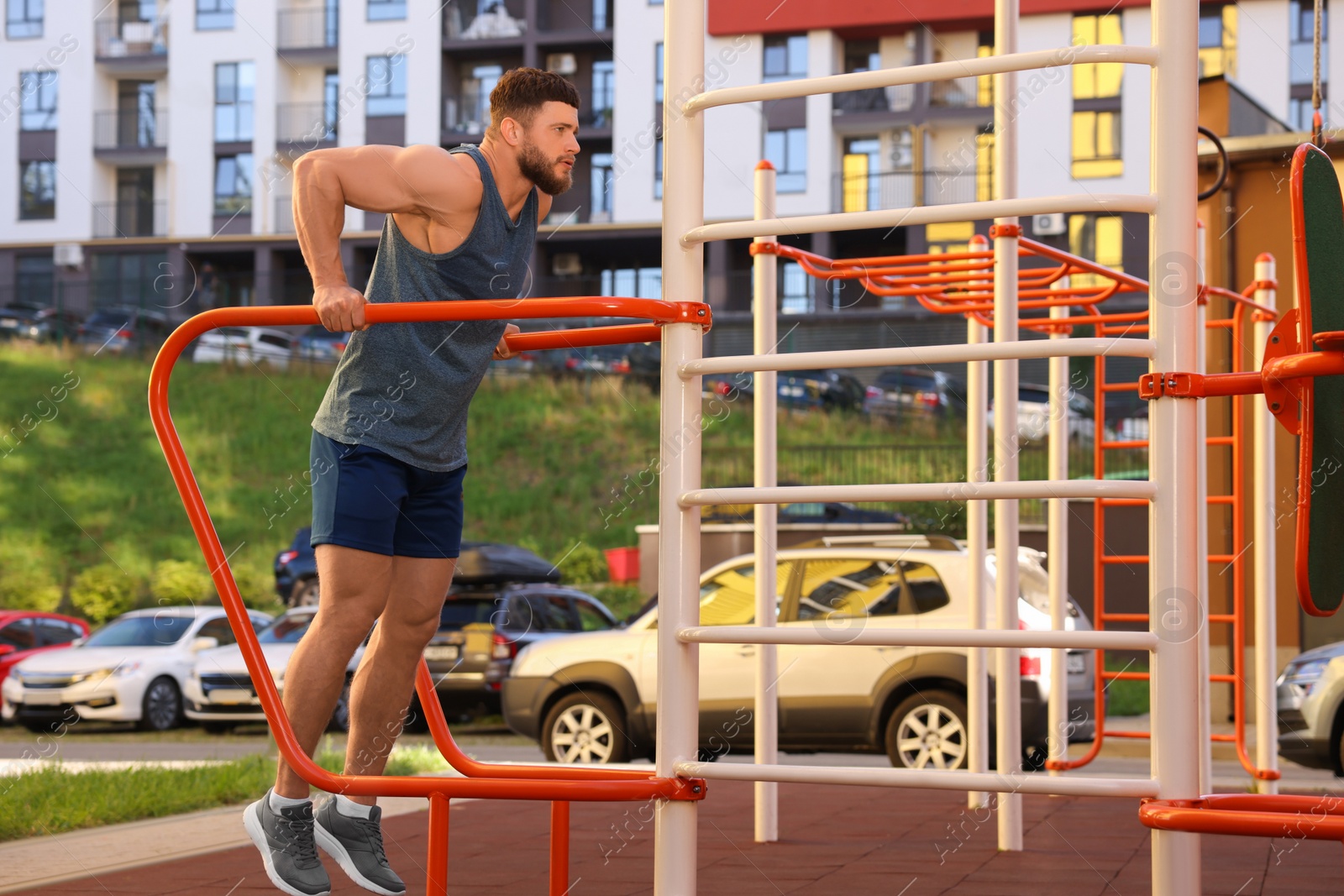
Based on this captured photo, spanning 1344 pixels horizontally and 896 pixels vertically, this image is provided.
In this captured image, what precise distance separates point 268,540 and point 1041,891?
2190 centimetres

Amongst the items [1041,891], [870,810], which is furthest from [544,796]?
[870,810]

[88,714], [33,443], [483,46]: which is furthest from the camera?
[483,46]

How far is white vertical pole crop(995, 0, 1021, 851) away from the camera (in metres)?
4.37

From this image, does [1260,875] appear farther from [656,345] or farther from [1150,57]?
[656,345]

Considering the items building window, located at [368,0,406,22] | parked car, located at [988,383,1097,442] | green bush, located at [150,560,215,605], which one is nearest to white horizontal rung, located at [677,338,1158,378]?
green bush, located at [150,560,215,605]

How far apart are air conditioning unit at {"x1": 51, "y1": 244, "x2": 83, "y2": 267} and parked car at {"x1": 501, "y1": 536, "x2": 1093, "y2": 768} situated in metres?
31.4

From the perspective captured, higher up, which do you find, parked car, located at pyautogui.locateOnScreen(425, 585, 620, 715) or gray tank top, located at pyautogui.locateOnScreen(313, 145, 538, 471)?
gray tank top, located at pyautogui.locateOnScreen(313, 145, 538, 471)

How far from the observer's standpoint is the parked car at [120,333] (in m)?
30.0

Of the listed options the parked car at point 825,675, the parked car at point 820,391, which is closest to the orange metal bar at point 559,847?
the parked car at point 825,675

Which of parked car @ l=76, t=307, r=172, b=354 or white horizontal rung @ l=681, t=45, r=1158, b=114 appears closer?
white horizontal rung @ l=681, t=45, r=1158, b=114

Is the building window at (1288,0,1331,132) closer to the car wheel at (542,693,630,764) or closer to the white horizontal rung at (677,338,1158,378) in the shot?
the car wheel at (542,693,630,764)

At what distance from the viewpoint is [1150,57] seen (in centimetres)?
257

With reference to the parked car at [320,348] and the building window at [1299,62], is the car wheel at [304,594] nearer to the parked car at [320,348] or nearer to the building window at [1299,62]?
the parked car at [320,348]

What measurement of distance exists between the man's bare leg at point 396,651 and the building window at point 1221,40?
32.0 metres
